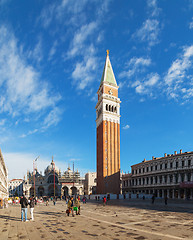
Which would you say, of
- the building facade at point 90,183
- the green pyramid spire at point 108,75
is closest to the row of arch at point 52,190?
the building facade at point 90,183

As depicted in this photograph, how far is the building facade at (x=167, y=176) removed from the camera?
5200 cm

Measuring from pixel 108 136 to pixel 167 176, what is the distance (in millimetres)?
22835

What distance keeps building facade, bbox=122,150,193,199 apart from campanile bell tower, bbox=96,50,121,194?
8.17m

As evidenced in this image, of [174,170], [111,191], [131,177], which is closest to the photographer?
[174,170]

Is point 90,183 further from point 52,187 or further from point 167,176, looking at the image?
point 167,176

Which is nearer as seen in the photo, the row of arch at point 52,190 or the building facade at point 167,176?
the building facade at point 167,176

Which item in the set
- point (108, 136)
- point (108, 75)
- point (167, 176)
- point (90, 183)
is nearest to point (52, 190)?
point (90, 183)

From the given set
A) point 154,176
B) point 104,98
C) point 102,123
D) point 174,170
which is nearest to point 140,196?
point 154,176

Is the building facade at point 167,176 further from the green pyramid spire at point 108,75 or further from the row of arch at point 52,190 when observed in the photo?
the row of arch at point 52,190

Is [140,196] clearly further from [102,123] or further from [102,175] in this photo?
[102,123]

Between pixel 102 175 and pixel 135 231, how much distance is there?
58306 millimetres

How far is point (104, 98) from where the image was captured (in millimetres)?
75250

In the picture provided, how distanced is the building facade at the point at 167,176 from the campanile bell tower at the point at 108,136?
8175 mm

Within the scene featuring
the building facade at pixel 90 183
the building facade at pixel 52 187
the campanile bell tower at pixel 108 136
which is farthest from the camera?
the building facade at pixel 90 183
